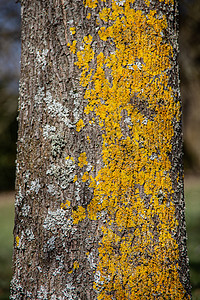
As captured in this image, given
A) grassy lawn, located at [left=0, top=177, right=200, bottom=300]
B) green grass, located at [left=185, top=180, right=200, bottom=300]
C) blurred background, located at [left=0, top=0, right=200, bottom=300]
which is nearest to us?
green grass, located at [left=185, top=180, right=200, bottom=300]

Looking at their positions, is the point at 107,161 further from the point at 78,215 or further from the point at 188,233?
the point at 188,233

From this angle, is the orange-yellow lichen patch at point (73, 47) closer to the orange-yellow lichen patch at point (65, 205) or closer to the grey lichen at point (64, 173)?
the grey lichen at point (64, 173)

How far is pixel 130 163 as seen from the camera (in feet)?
5.02

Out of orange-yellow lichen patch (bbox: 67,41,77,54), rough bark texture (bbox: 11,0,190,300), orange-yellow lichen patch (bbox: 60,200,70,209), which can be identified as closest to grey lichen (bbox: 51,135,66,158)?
rough bark texture (bbox: 11,0,190,300)

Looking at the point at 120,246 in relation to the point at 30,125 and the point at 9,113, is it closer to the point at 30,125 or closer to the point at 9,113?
the point at 30,125

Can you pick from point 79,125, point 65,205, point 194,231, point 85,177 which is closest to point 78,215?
point 65,205

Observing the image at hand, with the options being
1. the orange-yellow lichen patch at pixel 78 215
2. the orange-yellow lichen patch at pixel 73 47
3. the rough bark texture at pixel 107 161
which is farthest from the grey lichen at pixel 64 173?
the orange-yellow lichen patch at pixel 73 47

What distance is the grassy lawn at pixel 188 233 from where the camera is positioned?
405 centimetres

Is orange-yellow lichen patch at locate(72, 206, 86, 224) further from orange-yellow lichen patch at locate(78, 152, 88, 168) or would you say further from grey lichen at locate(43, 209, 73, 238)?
orange-yellow lichen patch at locate(78, 152, 88, 168)

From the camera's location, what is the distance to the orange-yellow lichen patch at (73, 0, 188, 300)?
151 cm

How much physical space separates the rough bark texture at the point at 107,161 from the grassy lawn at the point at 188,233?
158cm

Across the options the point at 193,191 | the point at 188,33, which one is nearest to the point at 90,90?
the point at 193,191

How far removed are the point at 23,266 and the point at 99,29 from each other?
1.19 m

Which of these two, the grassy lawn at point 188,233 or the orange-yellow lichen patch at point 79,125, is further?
the grassy lawn at point 188,233
